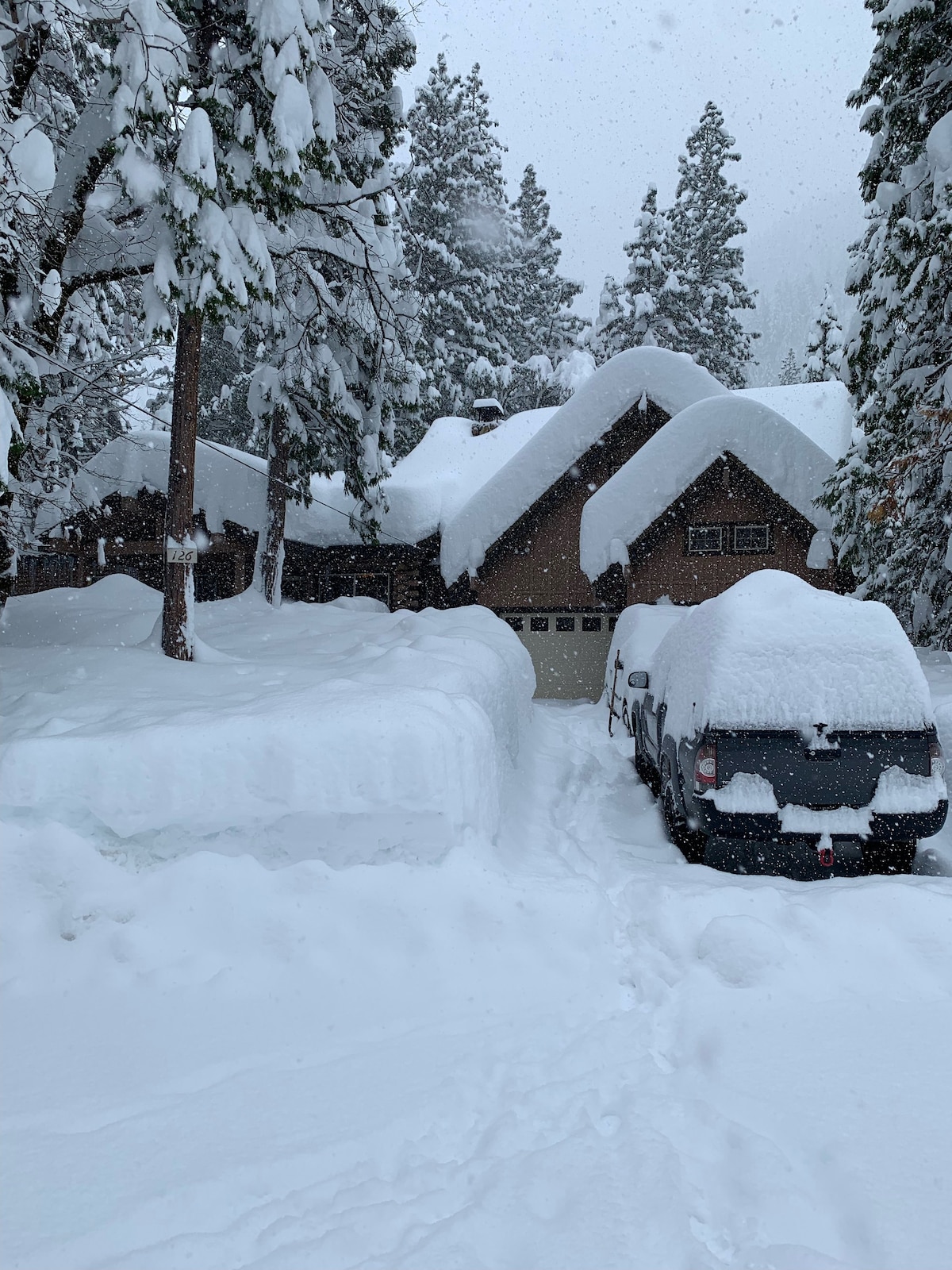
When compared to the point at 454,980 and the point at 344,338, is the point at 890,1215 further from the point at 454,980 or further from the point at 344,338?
the point at 344,338

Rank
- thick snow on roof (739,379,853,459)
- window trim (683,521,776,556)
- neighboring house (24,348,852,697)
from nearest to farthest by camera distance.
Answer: neighboring house (24,348,852,697)
window trim (683,521,776,556)
thick snow on roof (739,379,853,459)

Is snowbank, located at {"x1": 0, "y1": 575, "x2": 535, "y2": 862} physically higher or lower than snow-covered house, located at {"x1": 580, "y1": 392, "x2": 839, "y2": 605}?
lower

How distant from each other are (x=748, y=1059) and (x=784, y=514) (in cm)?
1379

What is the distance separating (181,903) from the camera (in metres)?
3.88

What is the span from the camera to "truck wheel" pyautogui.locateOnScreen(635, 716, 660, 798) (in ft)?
25.6

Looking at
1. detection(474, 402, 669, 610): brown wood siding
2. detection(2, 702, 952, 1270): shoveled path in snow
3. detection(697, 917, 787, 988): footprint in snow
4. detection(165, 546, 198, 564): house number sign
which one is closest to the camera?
detection(2, 702, 952, 1270): shoveled path in snow

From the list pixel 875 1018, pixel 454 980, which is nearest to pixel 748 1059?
pixel 875 1018

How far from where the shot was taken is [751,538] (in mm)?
15516

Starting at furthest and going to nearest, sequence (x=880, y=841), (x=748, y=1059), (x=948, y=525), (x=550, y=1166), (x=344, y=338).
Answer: (x=344, y=338) < (x=948, y=525) < (x=880, y=841) < (x=748, y=1059) < (x=550, y=1166)

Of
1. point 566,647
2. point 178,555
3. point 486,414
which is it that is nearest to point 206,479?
point 566,647

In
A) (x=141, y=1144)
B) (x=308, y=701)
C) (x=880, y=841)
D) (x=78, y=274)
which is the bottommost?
(x=141, y=1144)

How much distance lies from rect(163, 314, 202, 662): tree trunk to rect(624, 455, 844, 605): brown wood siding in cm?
942

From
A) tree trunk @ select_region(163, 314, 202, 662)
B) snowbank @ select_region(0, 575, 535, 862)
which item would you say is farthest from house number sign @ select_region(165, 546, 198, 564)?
snowbank @ select_region(0, 575, 535, 862)

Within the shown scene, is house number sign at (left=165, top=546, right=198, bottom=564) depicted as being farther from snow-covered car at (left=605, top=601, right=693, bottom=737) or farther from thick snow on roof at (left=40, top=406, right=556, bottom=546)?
thick snow on roof at (left=40, top=406, right=556, bottom=546)
